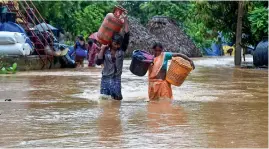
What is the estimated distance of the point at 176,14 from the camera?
41.3 m

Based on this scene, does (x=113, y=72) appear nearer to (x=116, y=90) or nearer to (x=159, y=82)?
(x=116, y=90)

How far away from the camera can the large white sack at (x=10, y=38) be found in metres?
18.6

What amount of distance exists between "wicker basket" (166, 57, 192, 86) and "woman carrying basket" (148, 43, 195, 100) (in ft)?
0.28

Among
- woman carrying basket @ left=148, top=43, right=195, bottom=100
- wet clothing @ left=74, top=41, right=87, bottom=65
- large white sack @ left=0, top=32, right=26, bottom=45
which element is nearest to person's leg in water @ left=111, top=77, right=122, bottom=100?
woman carrying basket @ left=148, top=43, right=195, bottom=100

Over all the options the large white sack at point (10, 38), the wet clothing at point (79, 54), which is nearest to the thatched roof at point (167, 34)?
the wet clothing at point (79, 54)

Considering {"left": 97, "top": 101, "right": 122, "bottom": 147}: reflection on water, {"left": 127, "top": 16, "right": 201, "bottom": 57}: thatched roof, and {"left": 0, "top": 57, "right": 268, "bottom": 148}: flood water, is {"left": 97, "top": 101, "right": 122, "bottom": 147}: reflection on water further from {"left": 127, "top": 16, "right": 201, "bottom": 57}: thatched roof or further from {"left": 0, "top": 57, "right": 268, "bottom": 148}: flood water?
{"left": 127, "top": 16, "right": 201, "bottom": 57}: thatched roof

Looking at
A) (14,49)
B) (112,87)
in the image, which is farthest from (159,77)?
(14,49)

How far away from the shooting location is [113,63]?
998 cm

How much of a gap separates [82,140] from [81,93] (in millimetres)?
5256

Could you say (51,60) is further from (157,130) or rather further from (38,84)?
(157,130)

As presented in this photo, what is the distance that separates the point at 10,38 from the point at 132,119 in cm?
1179

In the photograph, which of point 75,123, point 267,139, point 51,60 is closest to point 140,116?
point 75,123

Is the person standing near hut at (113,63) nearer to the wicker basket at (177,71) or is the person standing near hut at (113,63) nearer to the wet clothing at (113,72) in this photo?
the wet clothing at (113,72)

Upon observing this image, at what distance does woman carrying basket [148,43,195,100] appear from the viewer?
10.0m
